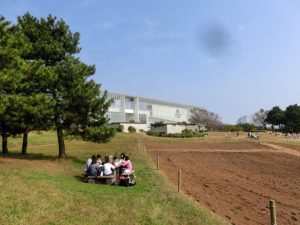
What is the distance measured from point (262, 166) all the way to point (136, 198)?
989 inches

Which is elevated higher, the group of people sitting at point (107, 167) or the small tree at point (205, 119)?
the small tree at point (205, 119)

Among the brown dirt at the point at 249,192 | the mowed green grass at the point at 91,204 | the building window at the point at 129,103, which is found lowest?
the brown dirt at the point at 249,192

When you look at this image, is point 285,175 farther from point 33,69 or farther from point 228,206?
point 33,69

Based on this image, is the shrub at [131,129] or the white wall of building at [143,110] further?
the white wall of building at [143,110]

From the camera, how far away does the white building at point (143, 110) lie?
122 meters

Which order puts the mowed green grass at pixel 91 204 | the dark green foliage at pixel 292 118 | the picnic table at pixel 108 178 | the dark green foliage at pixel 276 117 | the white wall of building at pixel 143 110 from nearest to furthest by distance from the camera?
the mowed green grass at pixel 91 204
the picnic table at pixel 108 178
the dark green foliage at pixel 292 118
the dark green foliage at pixel 276 117
the white wall of building at pixel 143 110

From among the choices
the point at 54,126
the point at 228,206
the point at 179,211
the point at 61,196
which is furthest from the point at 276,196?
the point at 54,126

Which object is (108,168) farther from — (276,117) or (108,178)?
(276,117)

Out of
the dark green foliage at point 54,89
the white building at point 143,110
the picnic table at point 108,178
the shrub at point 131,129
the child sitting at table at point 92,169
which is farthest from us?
the white building at point 143,110

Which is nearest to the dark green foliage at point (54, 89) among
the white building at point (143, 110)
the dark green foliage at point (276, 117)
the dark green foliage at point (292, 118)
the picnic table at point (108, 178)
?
the picnic table at point (108, 178)

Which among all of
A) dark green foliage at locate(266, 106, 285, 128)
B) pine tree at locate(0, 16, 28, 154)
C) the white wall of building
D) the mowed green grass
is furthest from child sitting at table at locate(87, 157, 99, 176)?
dark green foliage at locate(266, 106, 285, 128)

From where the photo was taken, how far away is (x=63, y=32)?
1134 inches

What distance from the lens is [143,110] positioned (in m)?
133

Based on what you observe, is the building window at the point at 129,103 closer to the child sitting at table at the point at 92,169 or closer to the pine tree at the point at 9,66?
the pine tree at the point at 9,66
